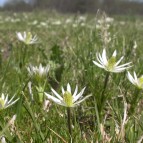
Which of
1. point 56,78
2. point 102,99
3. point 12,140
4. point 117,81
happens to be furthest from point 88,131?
point 56,78

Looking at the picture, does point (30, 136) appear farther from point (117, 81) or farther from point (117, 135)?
point (117, 81)

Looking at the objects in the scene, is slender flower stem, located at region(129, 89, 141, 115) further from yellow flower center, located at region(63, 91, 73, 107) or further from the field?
yellow flower center, located at region(63, 91, 73, 107)

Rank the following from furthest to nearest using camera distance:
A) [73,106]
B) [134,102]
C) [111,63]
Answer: [134,102], [111,63], [73,106]

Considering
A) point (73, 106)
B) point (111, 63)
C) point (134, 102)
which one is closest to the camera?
point (73, 106)

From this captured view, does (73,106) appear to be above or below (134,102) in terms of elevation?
above

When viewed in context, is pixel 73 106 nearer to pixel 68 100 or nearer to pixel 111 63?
pixel 68 100

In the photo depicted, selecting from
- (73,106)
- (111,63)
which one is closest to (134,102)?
(111,63)

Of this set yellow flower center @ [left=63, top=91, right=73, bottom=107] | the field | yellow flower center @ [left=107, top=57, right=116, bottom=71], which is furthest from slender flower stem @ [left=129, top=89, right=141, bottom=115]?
yellow flower center @ [left=63, top=91, right=73, bottom=107]

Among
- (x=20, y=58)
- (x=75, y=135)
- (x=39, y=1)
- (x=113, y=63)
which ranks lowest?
(x=39, y=1)

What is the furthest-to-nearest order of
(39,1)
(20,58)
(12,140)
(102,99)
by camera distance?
(39,1), (20,58), (102,99), (12,140)

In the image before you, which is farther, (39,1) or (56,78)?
(39,1)

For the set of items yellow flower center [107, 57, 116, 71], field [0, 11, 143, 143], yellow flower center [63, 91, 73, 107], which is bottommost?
field [0, 11, 143, 143]
